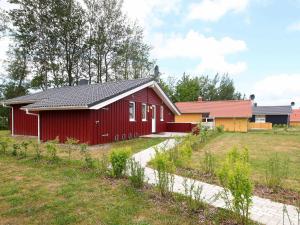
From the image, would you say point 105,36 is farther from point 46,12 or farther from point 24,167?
point 24,167

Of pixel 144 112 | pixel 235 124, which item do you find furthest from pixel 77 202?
pixel 235 124

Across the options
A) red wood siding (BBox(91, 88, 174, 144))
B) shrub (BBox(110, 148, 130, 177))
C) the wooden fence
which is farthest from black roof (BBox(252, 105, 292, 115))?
shrub (BBox(110, 148, 130, 177))

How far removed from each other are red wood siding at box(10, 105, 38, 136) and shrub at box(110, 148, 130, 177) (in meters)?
12.8

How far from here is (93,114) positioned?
13.4 m

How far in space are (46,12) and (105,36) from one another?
646 centimetres

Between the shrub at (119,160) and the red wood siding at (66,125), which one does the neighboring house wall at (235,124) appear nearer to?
the red wood siding at (66,125)

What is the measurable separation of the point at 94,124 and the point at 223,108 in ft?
76.3

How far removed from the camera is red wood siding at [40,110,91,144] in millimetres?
13477

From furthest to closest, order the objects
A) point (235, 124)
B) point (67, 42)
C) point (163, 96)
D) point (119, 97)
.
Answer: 1. point (235, 124)
2. point (67, 42)
3. point (163, 96)
4. point (119, 97)

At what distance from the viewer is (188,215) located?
4.55 metres

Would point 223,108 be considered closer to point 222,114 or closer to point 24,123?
point 222,114

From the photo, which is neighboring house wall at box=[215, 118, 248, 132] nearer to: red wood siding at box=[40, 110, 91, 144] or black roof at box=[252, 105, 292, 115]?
black roof at box=[252, 105, 292, 115]

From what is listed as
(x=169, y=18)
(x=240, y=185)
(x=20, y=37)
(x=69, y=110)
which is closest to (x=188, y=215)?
(x=240, y=185)

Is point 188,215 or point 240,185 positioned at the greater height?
point 240,185
